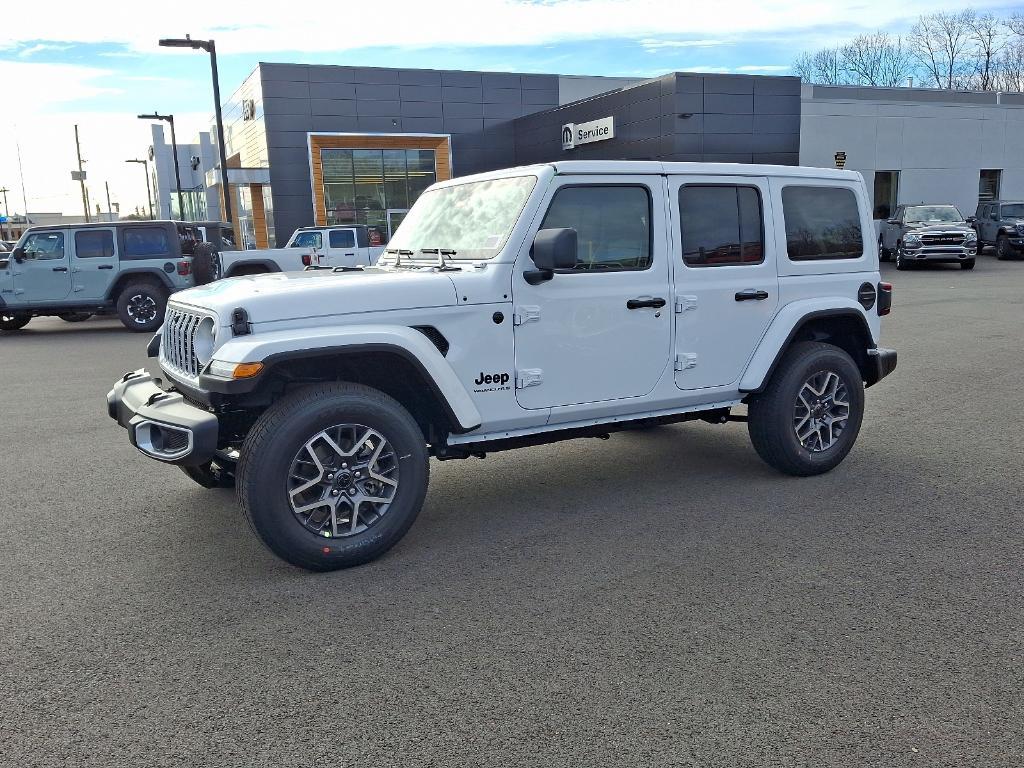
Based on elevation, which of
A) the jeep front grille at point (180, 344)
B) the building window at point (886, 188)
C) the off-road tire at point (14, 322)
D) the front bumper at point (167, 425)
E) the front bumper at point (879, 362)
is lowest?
the off-road tire at point (14, 322)

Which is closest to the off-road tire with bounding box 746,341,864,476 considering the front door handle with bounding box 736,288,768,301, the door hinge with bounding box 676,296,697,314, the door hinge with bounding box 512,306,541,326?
the front door handle with bounding box 736,288,768,301

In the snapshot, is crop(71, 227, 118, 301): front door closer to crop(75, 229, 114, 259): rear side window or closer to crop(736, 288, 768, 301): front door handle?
crop(75, 229, 114, 259): rear side window

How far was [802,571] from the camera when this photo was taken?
4105 mm

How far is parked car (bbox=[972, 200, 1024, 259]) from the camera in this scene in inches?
1090

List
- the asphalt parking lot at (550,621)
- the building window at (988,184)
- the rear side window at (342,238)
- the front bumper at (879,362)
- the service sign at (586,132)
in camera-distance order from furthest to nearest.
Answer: the building window at (988,184), the service sign at (586,132), the rear side window at (342,238), the front bumper at (879,362), the asphalt parking lot at (550,621)

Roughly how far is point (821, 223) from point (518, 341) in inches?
97.9

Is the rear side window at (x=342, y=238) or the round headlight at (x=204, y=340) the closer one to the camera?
the round headlight at (x=204, y=340)

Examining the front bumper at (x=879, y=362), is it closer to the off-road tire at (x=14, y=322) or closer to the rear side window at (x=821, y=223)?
the rear side window at (x=821, y=223)

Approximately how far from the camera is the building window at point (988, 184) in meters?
36.1

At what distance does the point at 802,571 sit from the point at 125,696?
9.83 ft

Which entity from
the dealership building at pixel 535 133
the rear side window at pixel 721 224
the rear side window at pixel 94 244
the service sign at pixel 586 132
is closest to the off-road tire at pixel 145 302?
the rear side window at pixel 94 244

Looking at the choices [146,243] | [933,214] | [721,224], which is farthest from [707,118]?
[721,224]

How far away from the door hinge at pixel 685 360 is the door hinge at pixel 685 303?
0.87 ft

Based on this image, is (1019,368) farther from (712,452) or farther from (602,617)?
(602,617)
